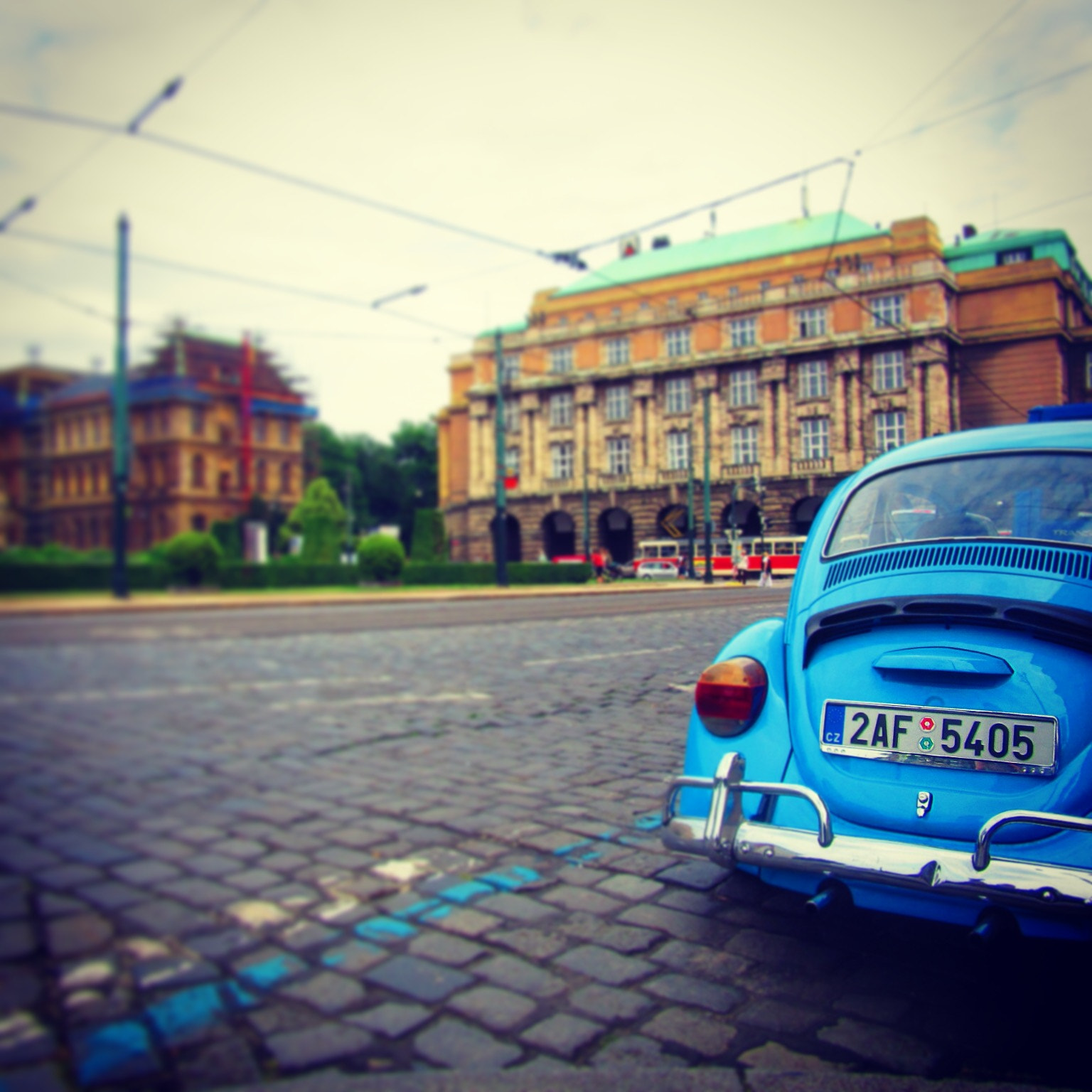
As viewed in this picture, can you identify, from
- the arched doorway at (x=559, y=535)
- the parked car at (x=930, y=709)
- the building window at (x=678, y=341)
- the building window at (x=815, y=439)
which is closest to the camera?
the parked car at (x=930, y=709)

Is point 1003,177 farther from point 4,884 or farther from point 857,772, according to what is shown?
point 4,884

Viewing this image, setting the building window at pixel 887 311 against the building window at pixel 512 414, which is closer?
the building window at pixel 887 311

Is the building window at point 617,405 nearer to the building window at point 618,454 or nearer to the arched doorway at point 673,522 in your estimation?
the building window at point 618,454

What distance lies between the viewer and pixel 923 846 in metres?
2.29

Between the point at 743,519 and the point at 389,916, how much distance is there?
2.00 m

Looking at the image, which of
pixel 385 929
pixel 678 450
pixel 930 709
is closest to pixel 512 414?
pixel 678 450

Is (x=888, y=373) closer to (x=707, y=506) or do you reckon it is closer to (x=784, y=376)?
(x=784, y=376)

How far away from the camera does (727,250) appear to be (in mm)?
4188

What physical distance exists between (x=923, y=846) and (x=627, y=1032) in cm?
89

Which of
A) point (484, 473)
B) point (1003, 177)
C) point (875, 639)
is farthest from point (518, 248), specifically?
point (1003, 177)

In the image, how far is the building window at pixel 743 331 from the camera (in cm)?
355

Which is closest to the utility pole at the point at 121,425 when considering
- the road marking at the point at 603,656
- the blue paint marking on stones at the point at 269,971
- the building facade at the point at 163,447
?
the building facade at the point at 163,447

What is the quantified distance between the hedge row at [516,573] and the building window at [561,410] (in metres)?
0.78

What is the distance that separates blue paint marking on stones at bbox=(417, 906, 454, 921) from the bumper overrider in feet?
2.27
